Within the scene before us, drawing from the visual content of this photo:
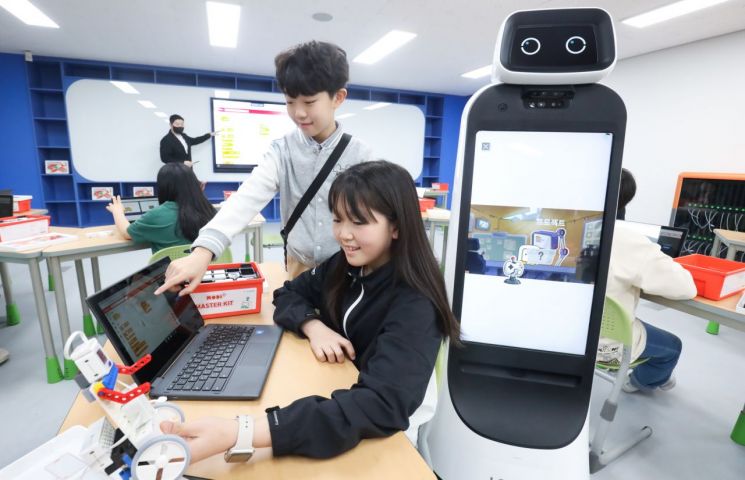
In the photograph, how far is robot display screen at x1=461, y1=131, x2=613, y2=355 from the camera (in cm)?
92

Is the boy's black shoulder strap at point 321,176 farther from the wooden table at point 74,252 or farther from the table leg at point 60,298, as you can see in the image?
the table leg at point 60,298

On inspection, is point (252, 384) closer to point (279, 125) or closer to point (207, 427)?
point (207, 427)

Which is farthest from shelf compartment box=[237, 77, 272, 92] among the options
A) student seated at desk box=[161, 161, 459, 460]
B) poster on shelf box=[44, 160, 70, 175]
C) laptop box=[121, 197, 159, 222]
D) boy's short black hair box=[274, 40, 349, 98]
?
student seated at desk box=[161, 161, 459, 460]

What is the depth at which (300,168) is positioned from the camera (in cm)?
130

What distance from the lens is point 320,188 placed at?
1281 mm

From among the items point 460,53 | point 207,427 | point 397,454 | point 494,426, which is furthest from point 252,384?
point 460,53

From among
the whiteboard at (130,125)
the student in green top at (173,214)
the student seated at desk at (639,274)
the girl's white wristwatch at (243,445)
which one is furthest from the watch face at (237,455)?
the whiteboard at (130,125)

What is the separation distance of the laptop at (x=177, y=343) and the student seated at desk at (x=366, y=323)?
7 centimetres

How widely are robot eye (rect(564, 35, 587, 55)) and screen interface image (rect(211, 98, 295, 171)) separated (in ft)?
19.1

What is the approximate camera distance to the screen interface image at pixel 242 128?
6184 millimetres

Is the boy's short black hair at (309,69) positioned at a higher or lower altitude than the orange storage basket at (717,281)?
higher

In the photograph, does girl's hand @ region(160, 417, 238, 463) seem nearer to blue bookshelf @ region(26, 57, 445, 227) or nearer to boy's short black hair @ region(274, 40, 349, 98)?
boy's short black hair @ region(274, 40, 349, 98)

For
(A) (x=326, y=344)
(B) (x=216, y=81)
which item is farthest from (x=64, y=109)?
(A) (x=326, y=344)

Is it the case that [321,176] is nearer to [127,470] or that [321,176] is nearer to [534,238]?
[534,238]
